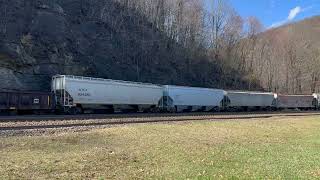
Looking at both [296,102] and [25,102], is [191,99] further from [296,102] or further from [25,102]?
[296,102]

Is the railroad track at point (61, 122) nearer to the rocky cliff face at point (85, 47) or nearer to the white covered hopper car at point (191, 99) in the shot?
the rocky cliff face at point (85, 47)

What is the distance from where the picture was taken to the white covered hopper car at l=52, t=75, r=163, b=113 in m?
41.6

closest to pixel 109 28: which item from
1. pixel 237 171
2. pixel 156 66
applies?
pixel 156 66

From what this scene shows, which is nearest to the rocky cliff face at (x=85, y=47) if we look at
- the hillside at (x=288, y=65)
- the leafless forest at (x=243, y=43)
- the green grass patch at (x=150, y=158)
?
the leafless forest at (x=243, y=43)

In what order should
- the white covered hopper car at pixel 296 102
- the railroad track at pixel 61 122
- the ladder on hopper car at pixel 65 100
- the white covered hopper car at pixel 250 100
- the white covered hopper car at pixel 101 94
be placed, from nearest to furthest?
1. the railroad track at pixel 61 122
2. the ladder on hopper car at pixel 65 100
3. the white covered hopper car at pixel 101 94
4. the white covered hopper car at pixel 250 100
5. the white covered hopper car at pixel 296 102

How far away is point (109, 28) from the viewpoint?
2963 inches

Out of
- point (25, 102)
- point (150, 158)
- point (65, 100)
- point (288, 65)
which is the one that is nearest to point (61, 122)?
point (25, 102)

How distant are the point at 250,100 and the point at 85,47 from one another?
27.3 m

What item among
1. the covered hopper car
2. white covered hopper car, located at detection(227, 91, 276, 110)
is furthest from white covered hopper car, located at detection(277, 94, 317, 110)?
the covered hopper car

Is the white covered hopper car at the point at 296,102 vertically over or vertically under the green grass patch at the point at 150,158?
over

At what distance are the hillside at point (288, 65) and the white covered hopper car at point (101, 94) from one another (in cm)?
7234

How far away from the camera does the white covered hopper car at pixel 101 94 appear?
4162 centimetres

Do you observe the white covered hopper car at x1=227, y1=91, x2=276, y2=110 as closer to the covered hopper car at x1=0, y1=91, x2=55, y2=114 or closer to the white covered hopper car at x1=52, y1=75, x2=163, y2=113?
the white covered hopper car at x1=52, y1=75, x2=163, y2=113

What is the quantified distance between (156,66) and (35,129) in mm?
54521
